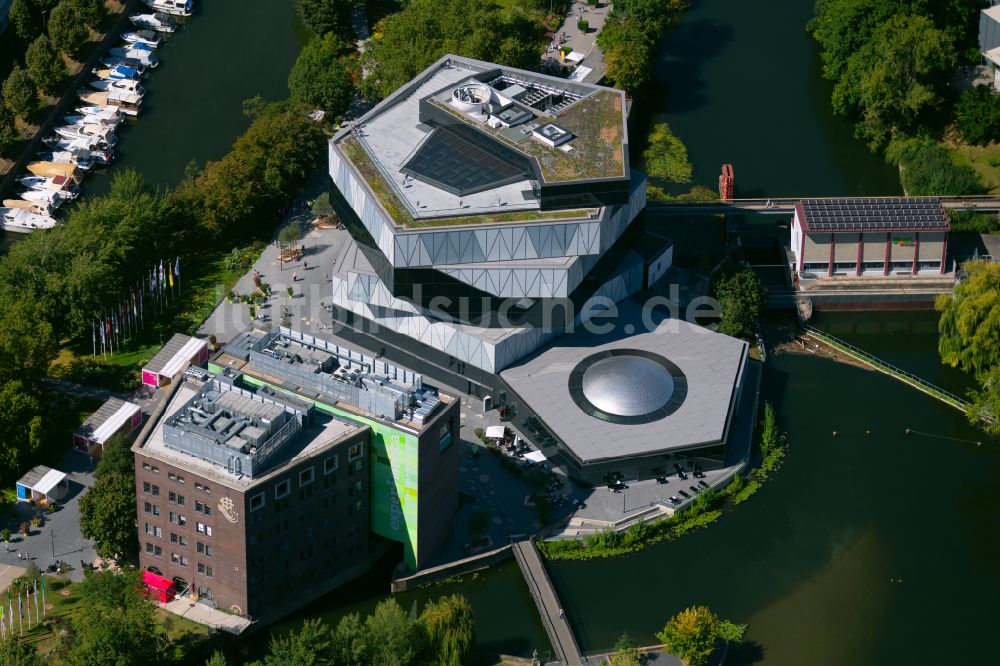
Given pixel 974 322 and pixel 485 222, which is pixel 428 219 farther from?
pixel 974 322

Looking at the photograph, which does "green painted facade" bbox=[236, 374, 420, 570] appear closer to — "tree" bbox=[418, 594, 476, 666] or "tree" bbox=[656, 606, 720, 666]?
"tree" bbox=[418, 594, 476, 666]

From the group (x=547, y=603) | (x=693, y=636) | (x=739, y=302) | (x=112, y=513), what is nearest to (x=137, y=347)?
(x=112, y=513)

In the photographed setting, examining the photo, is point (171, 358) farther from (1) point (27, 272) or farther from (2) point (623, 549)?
(2) point (623, 549)

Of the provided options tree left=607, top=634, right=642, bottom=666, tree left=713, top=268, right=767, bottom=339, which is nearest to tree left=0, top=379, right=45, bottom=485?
tree left=607, top=634, right=642, bottom=666

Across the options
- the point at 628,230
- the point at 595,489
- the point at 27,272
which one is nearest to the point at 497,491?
the point at 595,489

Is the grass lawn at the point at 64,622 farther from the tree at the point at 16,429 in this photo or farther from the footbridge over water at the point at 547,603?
the footbridge over water at the point at 547,603

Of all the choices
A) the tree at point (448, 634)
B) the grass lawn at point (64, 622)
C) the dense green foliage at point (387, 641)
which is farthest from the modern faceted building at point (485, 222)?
the grass lawn at point (64, 622)
